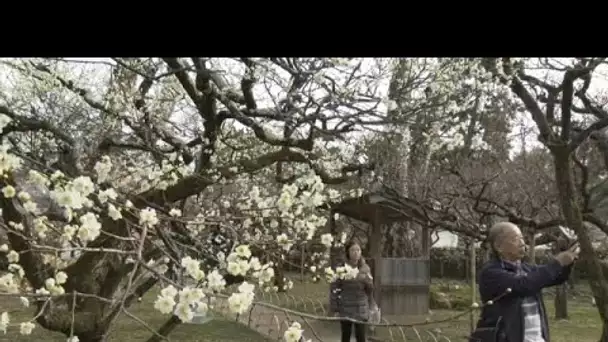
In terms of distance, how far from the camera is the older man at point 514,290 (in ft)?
10.5

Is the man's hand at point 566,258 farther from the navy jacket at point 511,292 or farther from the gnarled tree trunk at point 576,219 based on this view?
the gnarled tree trunk at point 576,219

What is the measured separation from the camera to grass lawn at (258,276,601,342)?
29.1 ft

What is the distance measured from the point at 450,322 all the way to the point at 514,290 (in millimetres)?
7562

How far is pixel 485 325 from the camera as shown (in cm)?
332

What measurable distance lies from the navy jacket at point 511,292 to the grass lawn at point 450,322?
4.44 metres

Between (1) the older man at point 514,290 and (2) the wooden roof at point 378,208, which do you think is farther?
(2) the wooden roof at point 378,208

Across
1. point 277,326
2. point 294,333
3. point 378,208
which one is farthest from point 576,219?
point 277,326

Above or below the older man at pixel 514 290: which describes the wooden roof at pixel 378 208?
above

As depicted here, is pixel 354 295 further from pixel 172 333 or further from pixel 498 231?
pixel 498 231

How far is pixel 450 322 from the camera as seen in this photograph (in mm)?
10422

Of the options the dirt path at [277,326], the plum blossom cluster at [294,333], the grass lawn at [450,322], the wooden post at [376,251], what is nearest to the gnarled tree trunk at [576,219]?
the grass lawn at [450,322]
